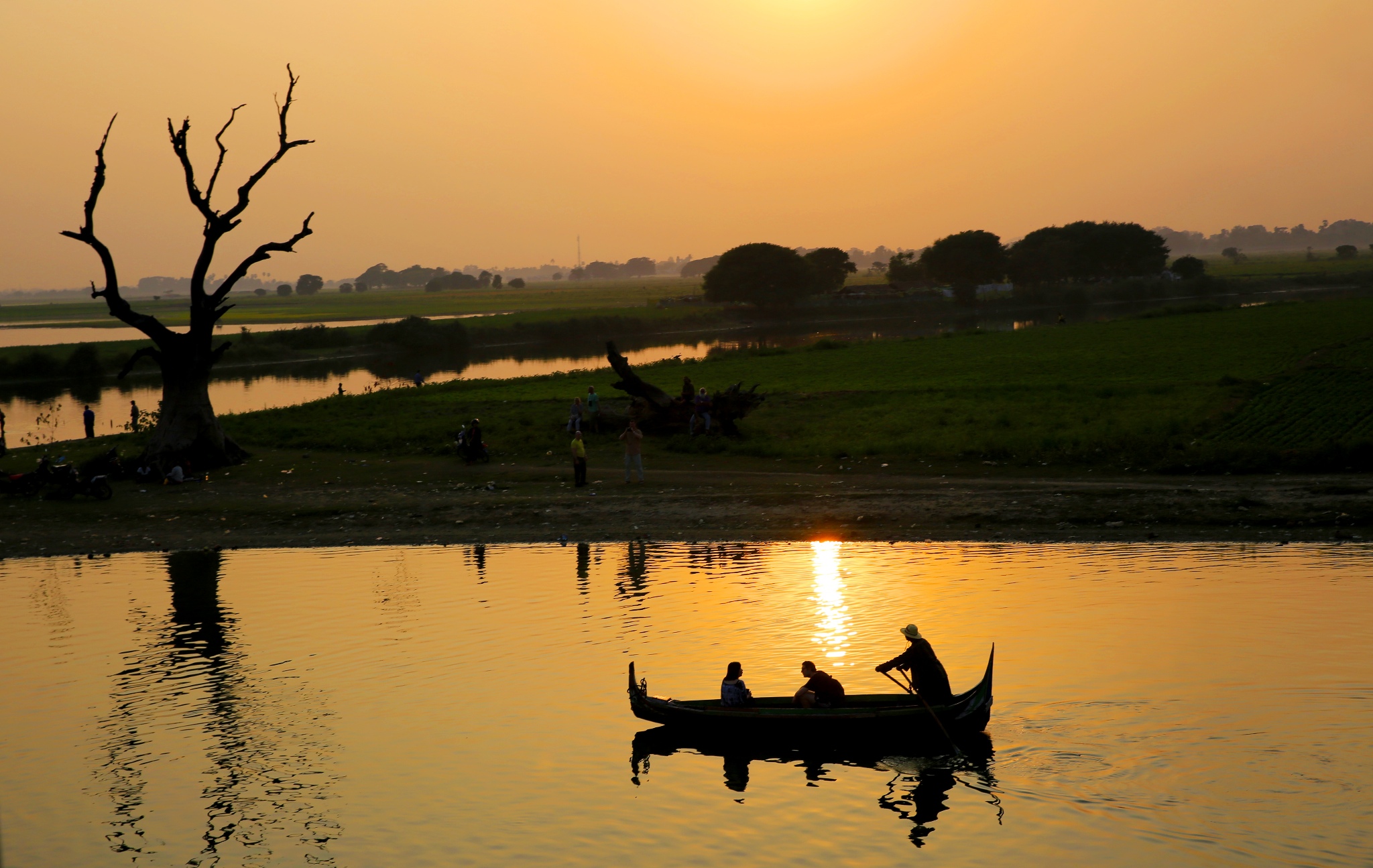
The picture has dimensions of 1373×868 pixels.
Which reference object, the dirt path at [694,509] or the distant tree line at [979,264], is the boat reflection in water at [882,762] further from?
the distant tree line at [979,264]

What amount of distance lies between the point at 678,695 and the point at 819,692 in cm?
304

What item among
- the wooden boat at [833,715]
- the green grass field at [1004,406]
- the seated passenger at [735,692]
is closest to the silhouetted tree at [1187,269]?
the green grass field at [1004,406]

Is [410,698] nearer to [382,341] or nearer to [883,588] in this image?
[883,588]

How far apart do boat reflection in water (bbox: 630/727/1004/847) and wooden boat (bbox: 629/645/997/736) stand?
29cm

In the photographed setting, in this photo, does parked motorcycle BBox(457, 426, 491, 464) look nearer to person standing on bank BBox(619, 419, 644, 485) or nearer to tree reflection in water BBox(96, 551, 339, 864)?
person standing on bank BBox(619, 419, 644, 485)

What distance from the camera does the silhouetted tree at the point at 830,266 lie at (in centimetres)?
18575

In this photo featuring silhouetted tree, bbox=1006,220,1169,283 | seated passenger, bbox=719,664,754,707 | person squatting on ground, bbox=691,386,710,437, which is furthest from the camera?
silhouetted tree, bbox=1006,220,1169,283

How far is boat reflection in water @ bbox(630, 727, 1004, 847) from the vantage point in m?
15.6

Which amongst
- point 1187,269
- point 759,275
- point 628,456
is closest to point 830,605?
Answer: point 628,456

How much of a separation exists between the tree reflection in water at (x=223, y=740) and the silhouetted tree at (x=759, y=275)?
150735 millimetres

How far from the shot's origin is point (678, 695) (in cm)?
1925

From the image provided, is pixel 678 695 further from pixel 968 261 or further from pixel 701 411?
pixel 968 261

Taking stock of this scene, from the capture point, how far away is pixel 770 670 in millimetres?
20156

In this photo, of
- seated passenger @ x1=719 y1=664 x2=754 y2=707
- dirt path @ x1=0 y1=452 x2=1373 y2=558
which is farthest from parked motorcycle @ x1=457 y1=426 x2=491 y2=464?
seated passenger @ x1=719 y1=664 x2=754 y2=707
